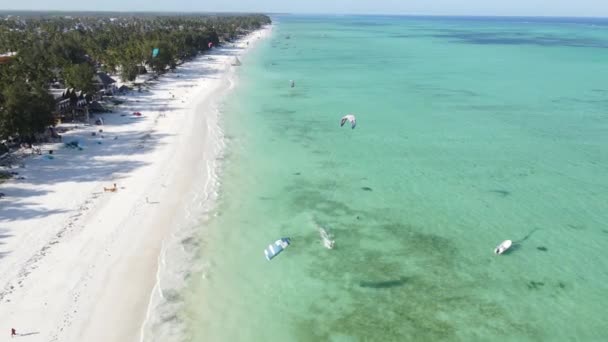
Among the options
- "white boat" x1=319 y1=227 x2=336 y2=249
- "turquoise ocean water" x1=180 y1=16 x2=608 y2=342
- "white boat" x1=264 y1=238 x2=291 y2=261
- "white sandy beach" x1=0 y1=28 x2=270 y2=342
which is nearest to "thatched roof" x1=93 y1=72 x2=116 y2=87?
"white sandy beach" x1=0 y1=28 x2=270 y2=342

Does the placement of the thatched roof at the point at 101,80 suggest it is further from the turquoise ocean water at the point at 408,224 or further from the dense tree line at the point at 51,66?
the turquoise ocean water at the point at 408,224

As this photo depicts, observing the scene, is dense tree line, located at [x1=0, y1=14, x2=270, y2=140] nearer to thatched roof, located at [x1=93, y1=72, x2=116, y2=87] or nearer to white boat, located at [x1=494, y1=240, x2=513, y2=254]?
thatched roof, located at [x1=93, y1=72, x2=116, y2=87]

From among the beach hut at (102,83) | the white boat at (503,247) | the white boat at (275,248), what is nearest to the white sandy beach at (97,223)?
the white boat at (275,248)

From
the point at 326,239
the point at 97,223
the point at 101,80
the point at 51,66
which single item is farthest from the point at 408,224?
the point at 51,66

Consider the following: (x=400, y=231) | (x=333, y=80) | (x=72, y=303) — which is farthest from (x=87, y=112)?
(x=333, y=80)

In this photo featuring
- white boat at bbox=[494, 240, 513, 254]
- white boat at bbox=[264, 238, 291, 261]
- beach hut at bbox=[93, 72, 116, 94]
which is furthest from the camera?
beach hut at bbox=[93, 72, 116, 94]
